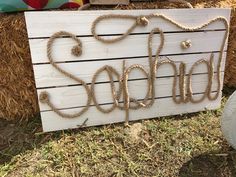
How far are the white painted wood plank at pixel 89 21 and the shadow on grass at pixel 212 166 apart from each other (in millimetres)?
778

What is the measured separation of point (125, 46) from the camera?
193cm

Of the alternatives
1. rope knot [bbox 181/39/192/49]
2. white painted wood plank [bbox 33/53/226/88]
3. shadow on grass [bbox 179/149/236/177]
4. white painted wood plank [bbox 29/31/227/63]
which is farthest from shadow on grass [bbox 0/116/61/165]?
rope knot [bbox 181/39/192/49]

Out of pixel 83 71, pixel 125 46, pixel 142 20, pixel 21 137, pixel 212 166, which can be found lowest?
pixel 212 166

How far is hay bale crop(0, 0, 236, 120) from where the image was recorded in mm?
1824

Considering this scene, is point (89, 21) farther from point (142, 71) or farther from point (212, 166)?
point (212, 166)

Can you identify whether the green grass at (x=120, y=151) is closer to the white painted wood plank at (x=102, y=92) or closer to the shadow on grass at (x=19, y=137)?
the shadow on grass at (x=19, y=137)

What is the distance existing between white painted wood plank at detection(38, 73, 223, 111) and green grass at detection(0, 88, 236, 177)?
6.9 inches

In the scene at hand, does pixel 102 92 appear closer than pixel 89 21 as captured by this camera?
No

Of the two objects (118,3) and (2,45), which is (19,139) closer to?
(2,45)

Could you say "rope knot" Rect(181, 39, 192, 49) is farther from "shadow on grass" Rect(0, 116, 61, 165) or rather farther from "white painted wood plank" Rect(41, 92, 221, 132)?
"shadow on grass" Rect(0, 116, 61, 165)

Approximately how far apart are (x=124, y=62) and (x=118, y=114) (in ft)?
1.08

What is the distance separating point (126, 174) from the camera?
1764 mm

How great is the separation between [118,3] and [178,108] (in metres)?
0.78

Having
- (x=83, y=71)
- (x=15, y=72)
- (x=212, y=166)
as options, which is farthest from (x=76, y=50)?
(x=212, y=166)
